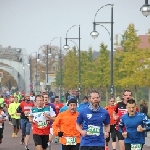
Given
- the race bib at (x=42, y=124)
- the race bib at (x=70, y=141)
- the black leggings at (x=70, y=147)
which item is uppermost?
the race bib at (x=42, y=124)

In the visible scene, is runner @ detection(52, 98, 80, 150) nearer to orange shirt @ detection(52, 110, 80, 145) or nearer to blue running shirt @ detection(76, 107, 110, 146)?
orange shirt @ detection(52, 110, 80, 145)

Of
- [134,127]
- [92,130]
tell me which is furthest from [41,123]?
[92,130]

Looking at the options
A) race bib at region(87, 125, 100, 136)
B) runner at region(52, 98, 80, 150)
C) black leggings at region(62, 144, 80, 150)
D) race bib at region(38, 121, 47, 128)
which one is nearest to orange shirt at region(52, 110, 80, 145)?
runner at region(52, 98, 80, 150)

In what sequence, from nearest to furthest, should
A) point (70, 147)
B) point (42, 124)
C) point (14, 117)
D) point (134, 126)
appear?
point (134, 126) < point (70, 147) < point (42, 124) < point (14, 117)

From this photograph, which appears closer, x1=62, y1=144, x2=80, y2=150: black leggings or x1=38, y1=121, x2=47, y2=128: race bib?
x1=62, y1=144, x2=80, y2=150: black leggings

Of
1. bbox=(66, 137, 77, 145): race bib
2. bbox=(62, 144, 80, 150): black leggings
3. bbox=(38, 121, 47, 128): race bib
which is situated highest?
bbox=(38, 121, 47, 128): race bib

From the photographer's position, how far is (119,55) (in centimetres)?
5372

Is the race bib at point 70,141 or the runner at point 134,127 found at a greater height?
the runner at point 134,127

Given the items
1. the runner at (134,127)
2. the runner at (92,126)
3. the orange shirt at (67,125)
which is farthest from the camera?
the orange shirt at (67,125)

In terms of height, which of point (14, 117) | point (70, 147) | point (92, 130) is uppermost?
point (92, 130)

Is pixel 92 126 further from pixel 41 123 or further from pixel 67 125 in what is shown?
pixel 41 123

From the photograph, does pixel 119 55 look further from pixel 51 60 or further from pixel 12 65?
pixel 51 60

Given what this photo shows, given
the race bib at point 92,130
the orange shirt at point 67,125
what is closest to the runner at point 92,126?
the race bib at point 92,130

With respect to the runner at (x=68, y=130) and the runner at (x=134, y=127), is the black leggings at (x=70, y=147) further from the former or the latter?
the runner at (x=134, y=127)
